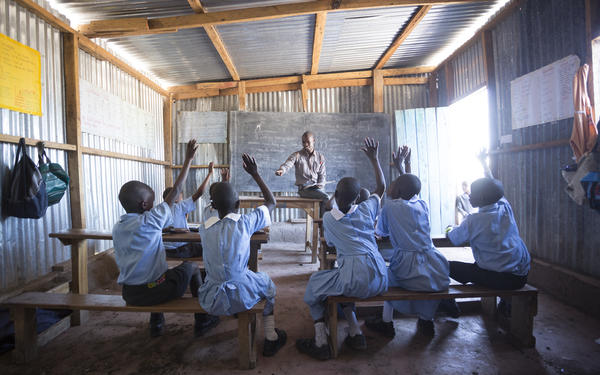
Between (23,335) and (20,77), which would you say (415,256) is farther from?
(20,77)

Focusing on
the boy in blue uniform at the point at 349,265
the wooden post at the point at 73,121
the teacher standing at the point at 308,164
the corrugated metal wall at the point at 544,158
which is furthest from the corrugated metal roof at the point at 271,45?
the boy in blue uniform at the point at 349,265

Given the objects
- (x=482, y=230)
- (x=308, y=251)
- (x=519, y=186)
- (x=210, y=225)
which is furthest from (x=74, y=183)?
(x=519, y=186)

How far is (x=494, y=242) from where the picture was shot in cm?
225

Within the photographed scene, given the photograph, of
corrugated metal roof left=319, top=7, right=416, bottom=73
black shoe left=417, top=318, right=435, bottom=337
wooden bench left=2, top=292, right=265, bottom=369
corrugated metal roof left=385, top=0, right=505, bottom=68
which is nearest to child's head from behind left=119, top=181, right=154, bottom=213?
wooden bench left=2, top=292, right=265, bottom=369

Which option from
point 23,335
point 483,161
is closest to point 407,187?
point 483,161

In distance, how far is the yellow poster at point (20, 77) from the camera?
9.89 ft

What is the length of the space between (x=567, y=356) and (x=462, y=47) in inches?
210

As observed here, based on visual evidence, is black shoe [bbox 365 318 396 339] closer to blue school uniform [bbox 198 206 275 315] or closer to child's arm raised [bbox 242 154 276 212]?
blue school uniform [bbox 198 206 275 315]

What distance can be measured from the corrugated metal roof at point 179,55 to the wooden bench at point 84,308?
165 inches

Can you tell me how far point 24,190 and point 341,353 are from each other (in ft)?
11.1

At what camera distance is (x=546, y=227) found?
3.63 meters

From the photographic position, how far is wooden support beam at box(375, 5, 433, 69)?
4544 millimetres

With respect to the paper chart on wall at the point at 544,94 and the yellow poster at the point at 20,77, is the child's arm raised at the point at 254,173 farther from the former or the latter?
the paper chart on wall at the point at 544,94

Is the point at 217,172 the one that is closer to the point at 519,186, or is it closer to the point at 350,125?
the point at 350,125
